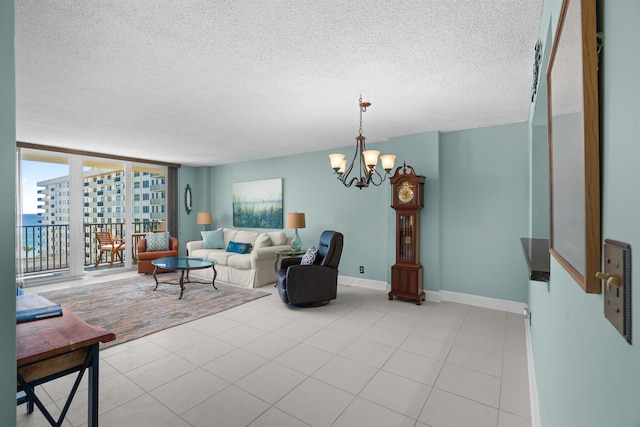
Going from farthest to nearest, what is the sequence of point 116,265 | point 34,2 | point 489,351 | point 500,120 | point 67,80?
point 116,265 → point 500,120 → point 489,351 → point 67,80 → point 34,2

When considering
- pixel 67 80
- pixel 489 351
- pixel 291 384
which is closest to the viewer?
pixel 291 384

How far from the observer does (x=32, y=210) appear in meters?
5.40

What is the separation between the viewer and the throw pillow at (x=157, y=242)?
636cm

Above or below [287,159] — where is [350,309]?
below

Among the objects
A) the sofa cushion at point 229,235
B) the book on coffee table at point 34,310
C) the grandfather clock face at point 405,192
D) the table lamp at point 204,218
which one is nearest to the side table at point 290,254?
the sofa cushion at point 229,235

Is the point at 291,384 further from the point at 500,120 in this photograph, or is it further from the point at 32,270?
the point at 32,270

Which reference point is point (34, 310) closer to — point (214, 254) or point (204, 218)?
point (214, 254)

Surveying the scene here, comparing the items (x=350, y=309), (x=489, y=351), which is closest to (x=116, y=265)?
(x=350, y=309)

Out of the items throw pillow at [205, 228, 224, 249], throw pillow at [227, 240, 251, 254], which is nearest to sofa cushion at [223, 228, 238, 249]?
throw pillow at [205, 228, 224, 249]

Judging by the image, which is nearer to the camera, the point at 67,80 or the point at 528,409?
the point at 528,409

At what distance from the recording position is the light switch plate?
1.50 feet

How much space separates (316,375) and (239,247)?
3.99 meters

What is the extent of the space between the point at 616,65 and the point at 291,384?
253 centimetres

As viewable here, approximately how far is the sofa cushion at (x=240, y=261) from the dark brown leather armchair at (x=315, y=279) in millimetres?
1094
